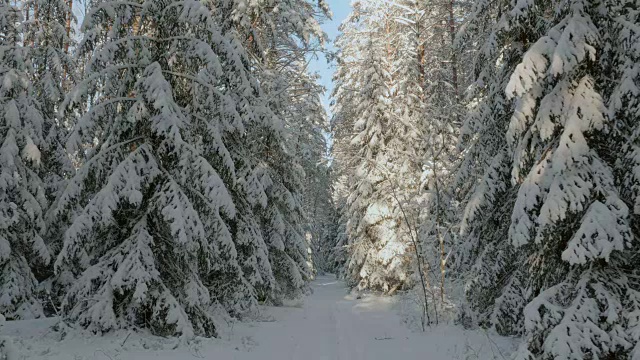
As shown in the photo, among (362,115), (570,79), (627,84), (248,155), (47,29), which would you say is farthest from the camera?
(362,115)

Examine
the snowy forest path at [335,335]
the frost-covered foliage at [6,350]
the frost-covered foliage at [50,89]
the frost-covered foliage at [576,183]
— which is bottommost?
the snowy forest path at [335,335]

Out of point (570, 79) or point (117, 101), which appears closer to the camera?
point (570, 79)

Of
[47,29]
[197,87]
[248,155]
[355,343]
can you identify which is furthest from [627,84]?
[47,29]

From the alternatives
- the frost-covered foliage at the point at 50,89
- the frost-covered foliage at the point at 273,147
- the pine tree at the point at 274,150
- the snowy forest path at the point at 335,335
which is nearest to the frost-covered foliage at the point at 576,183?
the snowy forest path at the point at 335,335

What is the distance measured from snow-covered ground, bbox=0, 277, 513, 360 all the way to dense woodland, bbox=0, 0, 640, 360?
478mm

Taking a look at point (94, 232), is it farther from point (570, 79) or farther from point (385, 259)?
point (385, 259)

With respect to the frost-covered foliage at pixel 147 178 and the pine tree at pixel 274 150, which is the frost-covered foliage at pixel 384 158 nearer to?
the pine tree at pixel 274 150

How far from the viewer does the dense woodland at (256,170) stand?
6.18 m

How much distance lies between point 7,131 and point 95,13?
501 centimetres

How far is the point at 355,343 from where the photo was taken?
10734 mm

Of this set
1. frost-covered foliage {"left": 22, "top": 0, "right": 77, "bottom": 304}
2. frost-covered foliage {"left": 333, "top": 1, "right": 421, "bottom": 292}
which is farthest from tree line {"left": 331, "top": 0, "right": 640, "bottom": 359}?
frost-covered foliage {"left": 22, "top": 0, "right": 77, "bottom": 304}

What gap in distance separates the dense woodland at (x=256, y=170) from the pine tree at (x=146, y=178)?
4 cm

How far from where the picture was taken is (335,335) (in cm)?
1177

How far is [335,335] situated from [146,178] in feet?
20.4
